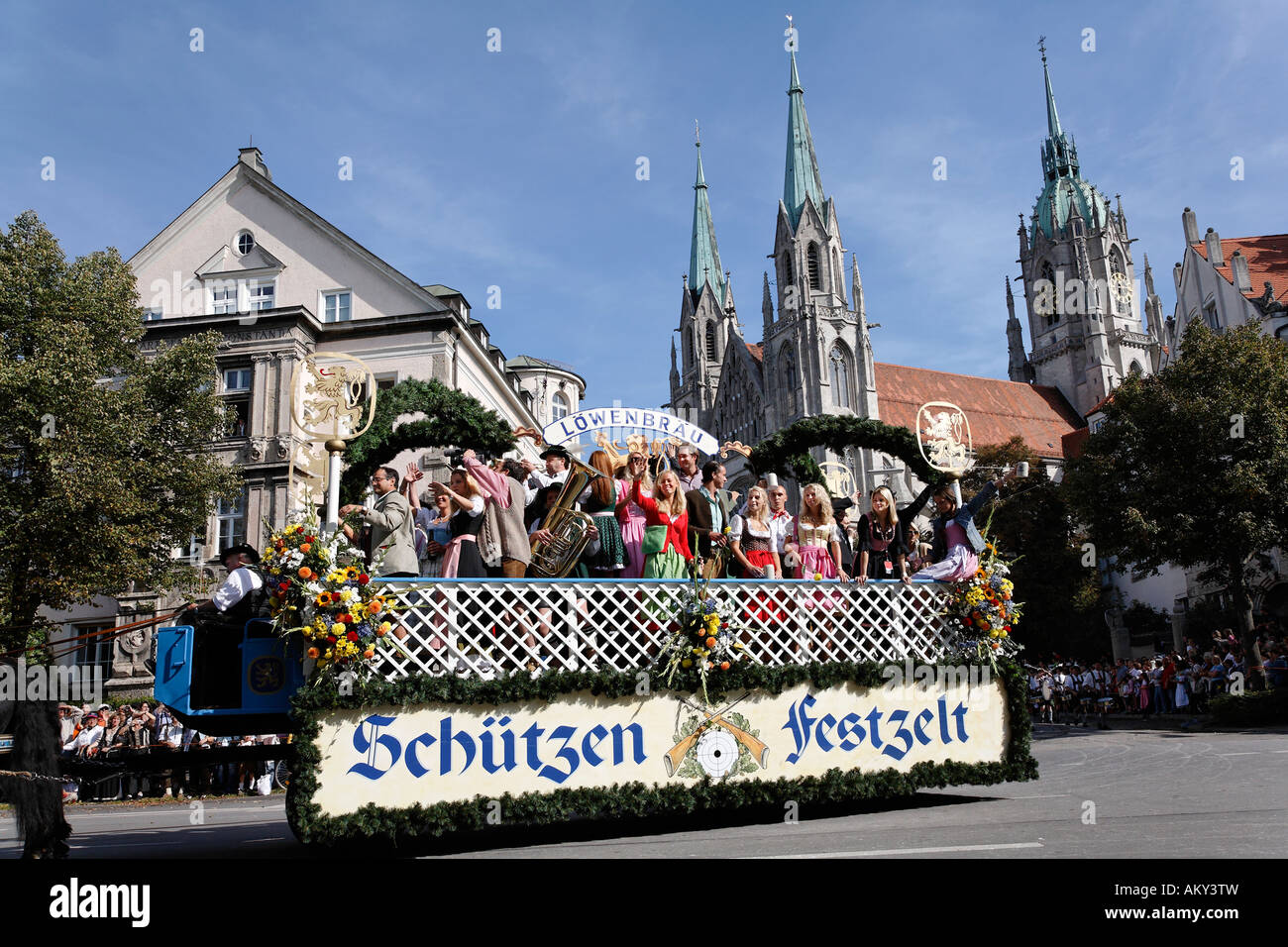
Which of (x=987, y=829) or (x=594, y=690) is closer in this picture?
(x=987, y=829)

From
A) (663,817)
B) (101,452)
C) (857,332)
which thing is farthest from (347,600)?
(857,332)

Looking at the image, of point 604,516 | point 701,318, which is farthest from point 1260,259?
point 701,318

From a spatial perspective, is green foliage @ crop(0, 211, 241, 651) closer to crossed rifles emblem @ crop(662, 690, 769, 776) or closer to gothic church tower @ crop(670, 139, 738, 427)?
crossed rifles emblem @ crop(662, 690, 769, 776)

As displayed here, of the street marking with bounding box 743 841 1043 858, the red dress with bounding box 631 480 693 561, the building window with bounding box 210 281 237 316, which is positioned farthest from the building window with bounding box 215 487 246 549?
the street marking with bounding box 743 841 1043 858

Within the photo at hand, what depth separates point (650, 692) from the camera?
870 centimetres

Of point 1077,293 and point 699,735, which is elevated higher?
point 1077,293

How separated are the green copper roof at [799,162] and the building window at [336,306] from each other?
6598 cm

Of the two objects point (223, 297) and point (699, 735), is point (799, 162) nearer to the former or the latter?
point (223, 297)

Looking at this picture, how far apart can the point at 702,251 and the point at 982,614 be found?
10653cm

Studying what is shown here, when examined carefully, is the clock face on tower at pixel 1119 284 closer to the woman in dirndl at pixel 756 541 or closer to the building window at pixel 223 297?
the building window at pixel 223 297

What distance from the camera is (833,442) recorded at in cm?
1189

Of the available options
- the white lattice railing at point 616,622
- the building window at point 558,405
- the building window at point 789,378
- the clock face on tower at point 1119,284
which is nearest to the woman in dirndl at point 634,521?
the white lattice railing at point 616,622

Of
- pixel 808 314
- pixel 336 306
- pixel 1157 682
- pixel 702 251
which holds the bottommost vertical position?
pixel 1157 682

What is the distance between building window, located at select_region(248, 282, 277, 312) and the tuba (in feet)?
96.1
